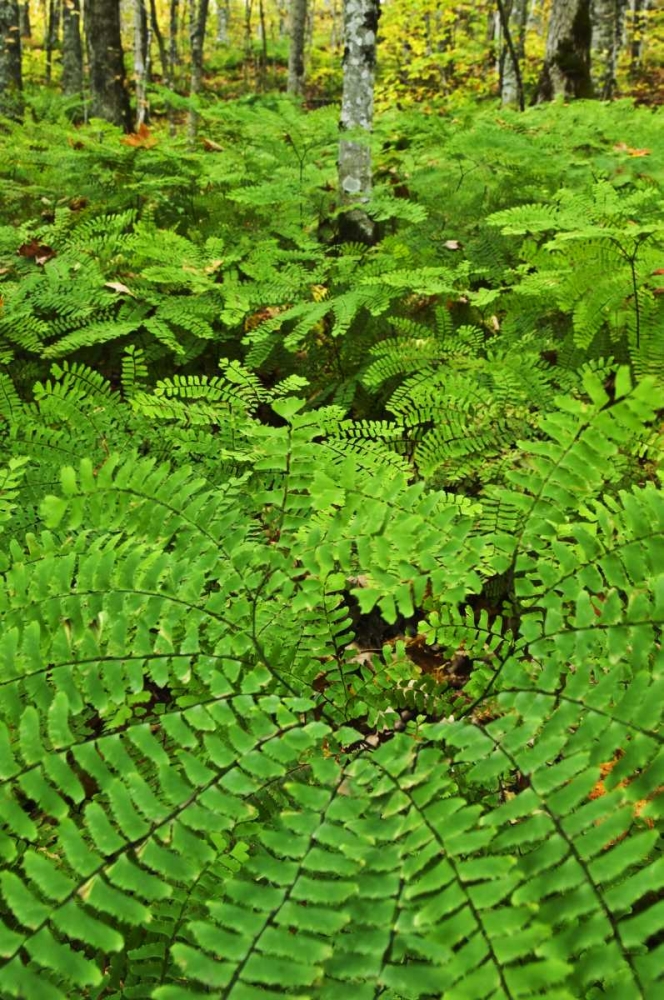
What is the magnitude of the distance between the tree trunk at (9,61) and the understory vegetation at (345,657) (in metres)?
5.99

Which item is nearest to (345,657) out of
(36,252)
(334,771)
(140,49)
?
(334,771)

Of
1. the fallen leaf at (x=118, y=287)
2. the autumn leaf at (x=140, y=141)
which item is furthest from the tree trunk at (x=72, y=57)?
the fallen leaf at (x=118, y=287)

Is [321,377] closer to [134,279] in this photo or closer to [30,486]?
[134,279]

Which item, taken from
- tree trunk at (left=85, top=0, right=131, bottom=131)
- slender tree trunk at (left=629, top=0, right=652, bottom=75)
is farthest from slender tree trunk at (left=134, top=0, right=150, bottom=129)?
slender tree trunk at (left=629, top=0, right=652, bottom=75)

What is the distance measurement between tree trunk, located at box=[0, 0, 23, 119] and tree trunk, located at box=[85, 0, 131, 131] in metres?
1.22

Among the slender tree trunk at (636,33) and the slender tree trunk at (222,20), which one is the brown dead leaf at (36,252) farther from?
the slender tree trunk at (222,20)

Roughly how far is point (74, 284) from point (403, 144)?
3.96 metres

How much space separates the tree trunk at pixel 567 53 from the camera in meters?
6.60

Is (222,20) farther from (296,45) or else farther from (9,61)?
(9,61)

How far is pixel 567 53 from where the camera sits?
6961 millimetres

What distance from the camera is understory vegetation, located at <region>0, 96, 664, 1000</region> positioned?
914 mm

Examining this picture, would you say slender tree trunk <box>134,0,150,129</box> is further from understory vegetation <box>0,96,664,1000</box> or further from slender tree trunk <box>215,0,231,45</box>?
slender tree trunk <box>215,0,231,45</box>

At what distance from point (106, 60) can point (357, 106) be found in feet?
14.8

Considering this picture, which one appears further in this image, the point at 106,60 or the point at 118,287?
the point at 106,60
